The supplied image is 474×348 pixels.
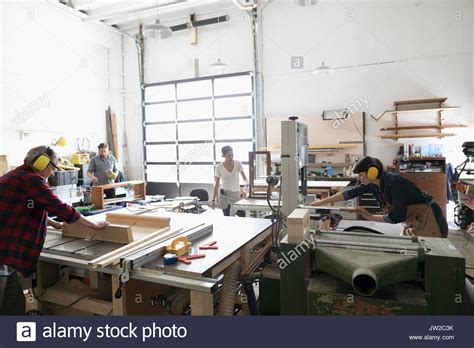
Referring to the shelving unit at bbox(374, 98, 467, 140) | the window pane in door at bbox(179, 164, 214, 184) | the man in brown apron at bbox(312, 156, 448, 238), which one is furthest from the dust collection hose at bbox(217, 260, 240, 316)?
the window pane in door at bbox(179, 164, 214, 184)

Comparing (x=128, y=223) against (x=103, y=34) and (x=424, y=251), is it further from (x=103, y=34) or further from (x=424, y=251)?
(x=103, y=34)

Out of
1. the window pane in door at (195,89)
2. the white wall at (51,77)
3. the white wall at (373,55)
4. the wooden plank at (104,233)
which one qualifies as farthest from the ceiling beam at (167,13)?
the wooden plank at (104,233)

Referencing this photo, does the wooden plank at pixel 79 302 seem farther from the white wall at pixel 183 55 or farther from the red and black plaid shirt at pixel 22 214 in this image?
the white wall at pixel 183 55

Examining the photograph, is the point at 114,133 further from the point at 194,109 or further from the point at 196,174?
the point at 196,174

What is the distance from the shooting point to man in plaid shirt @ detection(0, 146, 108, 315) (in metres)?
1.55

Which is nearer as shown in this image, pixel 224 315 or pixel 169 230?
pixel 224 315

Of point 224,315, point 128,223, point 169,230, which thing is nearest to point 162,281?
point 224,315

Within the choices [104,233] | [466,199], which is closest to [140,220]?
[104,233]

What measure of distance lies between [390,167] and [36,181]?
506cm

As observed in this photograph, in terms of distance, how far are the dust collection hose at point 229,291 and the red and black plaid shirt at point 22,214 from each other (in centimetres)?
91

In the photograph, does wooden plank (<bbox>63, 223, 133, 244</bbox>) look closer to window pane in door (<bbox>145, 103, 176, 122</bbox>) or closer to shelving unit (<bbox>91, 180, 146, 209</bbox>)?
shelving unit (<bbox>91, 180, 146, 209</bbox>)

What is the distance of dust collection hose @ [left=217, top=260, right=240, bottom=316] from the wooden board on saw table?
0.54m

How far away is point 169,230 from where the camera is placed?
1.91m

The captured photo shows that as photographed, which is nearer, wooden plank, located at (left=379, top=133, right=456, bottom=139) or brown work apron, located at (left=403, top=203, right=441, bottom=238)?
brown work apron, located at (left=403, top=203, right=441, bottom=238)
